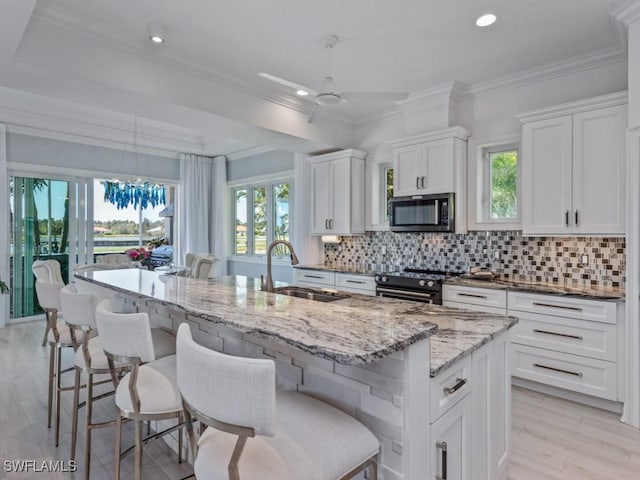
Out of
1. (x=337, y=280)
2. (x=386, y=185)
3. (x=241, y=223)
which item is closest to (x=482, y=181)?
(x=386, y=185)

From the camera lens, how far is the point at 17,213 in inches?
A: 217

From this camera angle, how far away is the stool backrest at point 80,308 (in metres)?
2.07

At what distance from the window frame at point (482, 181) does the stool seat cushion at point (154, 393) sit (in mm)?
3375

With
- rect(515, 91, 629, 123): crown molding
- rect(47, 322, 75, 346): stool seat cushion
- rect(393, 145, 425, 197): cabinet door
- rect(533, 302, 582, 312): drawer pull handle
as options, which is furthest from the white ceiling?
rect(533, 302, 582, 312): drawer pull handle

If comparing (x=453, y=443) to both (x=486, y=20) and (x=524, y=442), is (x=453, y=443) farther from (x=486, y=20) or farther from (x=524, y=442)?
(x=486, y=20)

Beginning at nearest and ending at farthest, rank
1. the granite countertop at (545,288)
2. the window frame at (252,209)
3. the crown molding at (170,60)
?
1. the crown molding at (170,60)
2. the granite countertop at (545,288)
3. the window frame at (252,209)

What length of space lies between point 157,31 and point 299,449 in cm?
302

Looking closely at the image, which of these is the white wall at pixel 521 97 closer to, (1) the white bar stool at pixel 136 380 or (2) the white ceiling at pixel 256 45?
(2) the white ceiling at pixel 256 45

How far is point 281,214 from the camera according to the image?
655 cm

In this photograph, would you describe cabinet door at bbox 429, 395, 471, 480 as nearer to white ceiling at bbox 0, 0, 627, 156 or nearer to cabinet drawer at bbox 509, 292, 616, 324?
cabinet drawer at bbox 509, 292, 616, 324

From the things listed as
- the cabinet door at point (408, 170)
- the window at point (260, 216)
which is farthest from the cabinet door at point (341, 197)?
the window at point (260, 216)

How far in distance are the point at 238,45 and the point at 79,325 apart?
2.44 m

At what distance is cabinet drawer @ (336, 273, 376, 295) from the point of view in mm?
4363

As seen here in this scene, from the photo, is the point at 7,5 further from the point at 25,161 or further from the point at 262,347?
the point at 25,161
